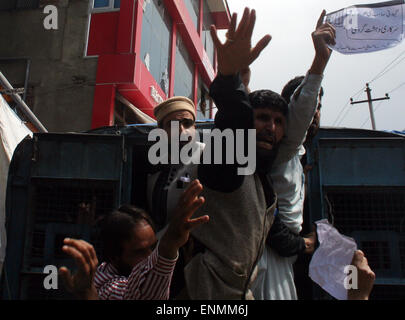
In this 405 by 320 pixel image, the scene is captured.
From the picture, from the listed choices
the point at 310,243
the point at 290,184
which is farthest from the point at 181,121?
the point at 310,243

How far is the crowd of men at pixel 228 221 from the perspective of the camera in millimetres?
1256

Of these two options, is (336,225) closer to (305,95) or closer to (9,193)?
(305,95)

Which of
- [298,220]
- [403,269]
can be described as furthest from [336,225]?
[298,220]

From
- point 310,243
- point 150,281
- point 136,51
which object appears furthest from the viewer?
point 136,51

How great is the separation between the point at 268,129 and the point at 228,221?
487 millimetres

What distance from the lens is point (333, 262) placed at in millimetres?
1752

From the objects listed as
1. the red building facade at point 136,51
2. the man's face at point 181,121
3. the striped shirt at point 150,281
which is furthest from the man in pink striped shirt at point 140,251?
the red building facade at point 136,51

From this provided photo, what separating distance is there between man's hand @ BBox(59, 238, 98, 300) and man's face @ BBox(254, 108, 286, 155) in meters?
0.81

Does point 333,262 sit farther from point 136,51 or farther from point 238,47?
point 136,51

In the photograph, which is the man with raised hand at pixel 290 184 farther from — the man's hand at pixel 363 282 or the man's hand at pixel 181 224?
the man's hand at pixel 181 224

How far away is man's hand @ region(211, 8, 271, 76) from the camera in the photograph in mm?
1289

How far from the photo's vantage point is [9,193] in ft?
8.05

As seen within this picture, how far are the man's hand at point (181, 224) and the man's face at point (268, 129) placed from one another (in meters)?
0.51
